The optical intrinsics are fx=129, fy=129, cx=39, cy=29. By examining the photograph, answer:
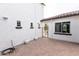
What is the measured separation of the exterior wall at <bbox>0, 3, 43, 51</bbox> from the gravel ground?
101 millimetres

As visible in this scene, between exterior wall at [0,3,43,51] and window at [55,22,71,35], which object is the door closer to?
exterior wall at [0,3,43,51]

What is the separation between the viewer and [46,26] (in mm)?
2148

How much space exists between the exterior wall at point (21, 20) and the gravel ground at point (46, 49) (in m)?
0.10

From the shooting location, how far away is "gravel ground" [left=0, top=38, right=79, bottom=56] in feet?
6.43

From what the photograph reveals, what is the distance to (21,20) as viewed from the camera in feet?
6.32

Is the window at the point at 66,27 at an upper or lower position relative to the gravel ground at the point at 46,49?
upper

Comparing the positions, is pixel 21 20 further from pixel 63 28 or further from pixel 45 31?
pixel 63 28

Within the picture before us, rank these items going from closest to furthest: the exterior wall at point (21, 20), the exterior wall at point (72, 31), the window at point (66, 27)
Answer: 1. the exterior wall at point (21, 20)
2. the exterior wall at point (72, 31)
3. the window at point (66, 27)

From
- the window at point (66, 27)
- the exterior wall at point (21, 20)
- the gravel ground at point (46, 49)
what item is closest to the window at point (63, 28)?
the window at point (66, 27)

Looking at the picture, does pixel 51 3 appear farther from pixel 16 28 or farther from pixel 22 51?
pixel 22 51

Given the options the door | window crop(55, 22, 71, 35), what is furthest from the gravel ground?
window crop(55, 22, 71, 35)

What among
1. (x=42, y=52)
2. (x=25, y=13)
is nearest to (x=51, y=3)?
(x=25, y=13)

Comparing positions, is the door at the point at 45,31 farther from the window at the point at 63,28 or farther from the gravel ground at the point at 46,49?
the window at the point at 63,28

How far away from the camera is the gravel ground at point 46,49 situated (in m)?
1.96
